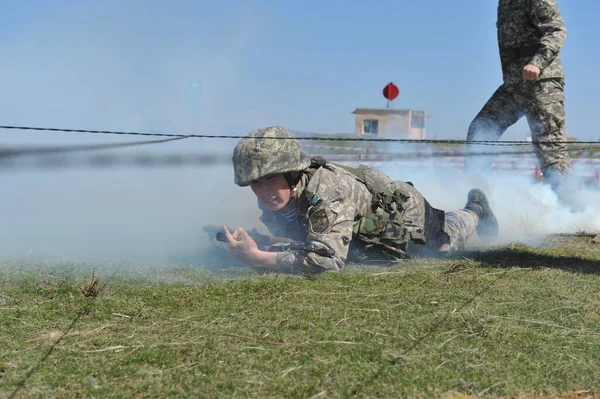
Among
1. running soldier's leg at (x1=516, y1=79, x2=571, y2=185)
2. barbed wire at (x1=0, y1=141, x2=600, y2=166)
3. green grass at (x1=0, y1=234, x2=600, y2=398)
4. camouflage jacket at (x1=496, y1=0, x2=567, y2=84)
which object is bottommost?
green grass at (x1=0, y1=234, x2=600, y2=398)

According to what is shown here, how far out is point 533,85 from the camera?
19.9 feet

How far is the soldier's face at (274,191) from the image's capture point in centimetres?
364

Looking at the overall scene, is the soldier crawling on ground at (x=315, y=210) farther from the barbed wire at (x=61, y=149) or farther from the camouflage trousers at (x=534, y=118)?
the camouflage trousers at (x=534, y=118)

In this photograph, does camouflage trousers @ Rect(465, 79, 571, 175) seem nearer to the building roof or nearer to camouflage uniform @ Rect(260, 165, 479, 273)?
camouflage uniform @ Rect(260, 165, 479, 273)

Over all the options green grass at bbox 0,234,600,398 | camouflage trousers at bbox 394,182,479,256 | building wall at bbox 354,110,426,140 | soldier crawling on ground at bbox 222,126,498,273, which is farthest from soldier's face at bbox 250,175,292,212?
building wall at bbox 354,110,426,140

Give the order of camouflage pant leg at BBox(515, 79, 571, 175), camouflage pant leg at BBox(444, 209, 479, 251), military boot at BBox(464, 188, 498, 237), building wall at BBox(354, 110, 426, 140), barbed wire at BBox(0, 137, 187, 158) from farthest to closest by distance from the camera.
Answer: building wall at BBox(354, 110, 426, 140)
camouflage pant leg at BBox(515, 79, 571, 175)
military boot at BBox(464, 188, 498, 237)
camouflage pant leg at BBox(444, 209, 479, 251)
barbed wire at BBox(0, 137, 187, 158)

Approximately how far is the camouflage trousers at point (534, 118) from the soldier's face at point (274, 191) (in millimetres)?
3153

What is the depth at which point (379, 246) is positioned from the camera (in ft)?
13.3

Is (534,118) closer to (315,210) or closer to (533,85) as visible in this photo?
(533,85)

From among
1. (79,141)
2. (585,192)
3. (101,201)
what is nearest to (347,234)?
(79,141)

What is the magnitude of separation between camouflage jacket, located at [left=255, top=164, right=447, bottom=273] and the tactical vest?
3 centimetres

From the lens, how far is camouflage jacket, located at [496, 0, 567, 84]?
232 inches

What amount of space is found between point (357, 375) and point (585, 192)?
17.0ft

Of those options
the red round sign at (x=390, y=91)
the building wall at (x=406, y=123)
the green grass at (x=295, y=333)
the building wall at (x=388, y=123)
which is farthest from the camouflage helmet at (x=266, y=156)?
the red round sign at (x=390, y=91)
